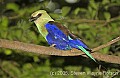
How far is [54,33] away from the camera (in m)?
1.38

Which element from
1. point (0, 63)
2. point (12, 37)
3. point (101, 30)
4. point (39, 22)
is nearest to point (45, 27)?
point (39, 22)

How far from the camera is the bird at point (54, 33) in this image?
4.28ft

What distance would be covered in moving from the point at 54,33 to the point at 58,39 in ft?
0.11

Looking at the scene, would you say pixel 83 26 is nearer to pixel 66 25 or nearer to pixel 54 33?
pixel 66 25

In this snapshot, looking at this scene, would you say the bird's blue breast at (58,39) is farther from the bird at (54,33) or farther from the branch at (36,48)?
the branch at (36,48)

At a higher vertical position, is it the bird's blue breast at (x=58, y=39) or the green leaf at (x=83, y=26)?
the green leaf at (x=83, y=26)

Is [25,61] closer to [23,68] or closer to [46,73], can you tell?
[23,68]

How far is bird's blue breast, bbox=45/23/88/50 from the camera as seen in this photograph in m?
1.30

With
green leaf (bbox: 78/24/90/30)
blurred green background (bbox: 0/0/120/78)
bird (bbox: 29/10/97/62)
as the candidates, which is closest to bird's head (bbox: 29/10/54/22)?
bird (bbox: 29/10/97/62)

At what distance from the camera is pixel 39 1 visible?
230 centimetres

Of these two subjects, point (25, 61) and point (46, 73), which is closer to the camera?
point (46, 73)

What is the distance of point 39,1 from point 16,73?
559 mm

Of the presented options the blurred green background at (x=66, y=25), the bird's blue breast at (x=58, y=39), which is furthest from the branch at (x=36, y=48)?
the blurred green background at (x=66, y=25)

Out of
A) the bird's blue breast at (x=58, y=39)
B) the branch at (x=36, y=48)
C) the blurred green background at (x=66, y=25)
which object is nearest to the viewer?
the branch at (x=36, y=48)
